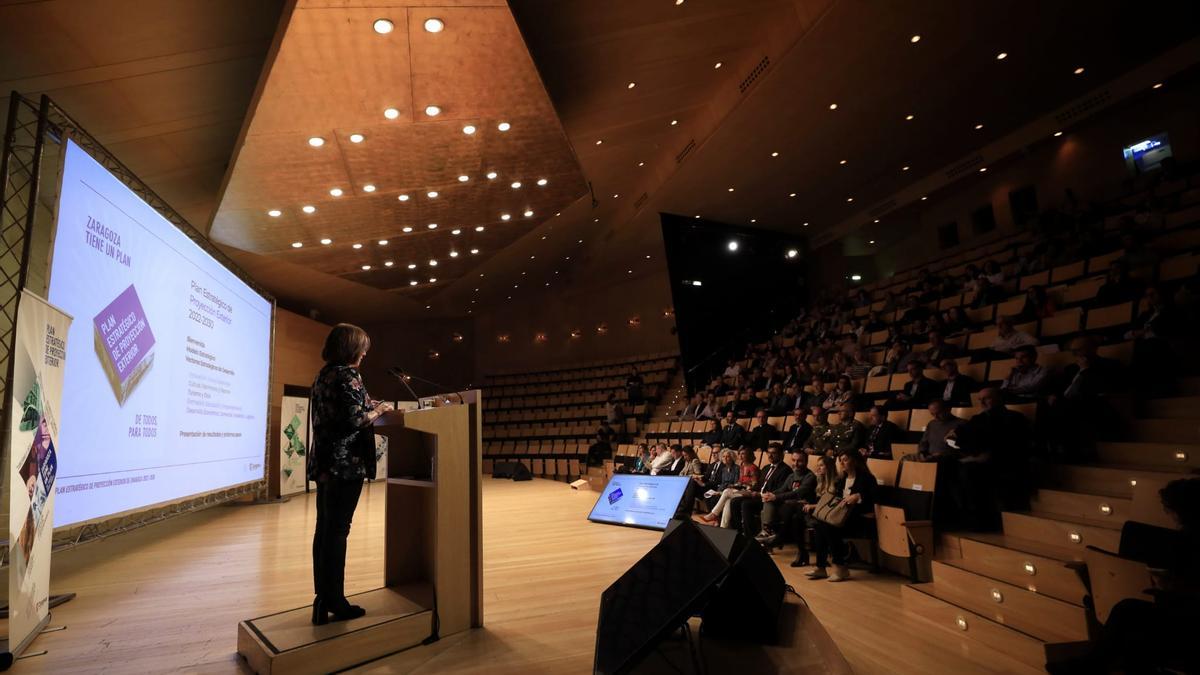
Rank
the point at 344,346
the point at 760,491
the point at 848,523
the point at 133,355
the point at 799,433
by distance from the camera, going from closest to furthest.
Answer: the point at 344,346, the point at 848,523, the point at 133,355, the point at 760,491, the point at 799,433

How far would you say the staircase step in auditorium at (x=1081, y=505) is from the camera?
2.80 metres

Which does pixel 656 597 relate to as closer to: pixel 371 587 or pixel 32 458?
pixel 371 587

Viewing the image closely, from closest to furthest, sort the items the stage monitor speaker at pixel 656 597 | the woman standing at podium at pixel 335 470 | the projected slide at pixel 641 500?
the stage monitor speaker at pixel 656 597, the woman standing at podium at pixel 335 470, the projected slide at pixel 641 500

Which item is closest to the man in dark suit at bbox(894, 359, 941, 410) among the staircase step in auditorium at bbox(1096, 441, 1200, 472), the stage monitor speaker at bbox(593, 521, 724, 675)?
the staircase step in auditorium at bbox(1096, 441, 1200, 472)

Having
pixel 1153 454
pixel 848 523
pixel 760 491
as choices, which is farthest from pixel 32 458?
pixel 1153 454

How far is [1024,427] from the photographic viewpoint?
356cm

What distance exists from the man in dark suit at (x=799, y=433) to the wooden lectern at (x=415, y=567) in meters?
4.09

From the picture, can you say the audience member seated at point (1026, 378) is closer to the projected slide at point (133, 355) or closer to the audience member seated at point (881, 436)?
the audience member seated at point (881, 436)

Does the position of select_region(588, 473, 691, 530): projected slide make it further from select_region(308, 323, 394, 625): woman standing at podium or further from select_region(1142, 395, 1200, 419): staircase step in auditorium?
select_region(308, 323, 394, 625): woman standing at podium

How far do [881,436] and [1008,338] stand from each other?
1599 mm

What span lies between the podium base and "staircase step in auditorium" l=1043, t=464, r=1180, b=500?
339cm

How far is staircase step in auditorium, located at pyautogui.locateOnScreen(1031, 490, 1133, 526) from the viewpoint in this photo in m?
2.80

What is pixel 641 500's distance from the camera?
580 centimetres

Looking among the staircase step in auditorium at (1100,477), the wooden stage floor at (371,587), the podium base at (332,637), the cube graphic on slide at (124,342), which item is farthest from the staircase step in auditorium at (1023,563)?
the cube graphic on slide at (124,342)
